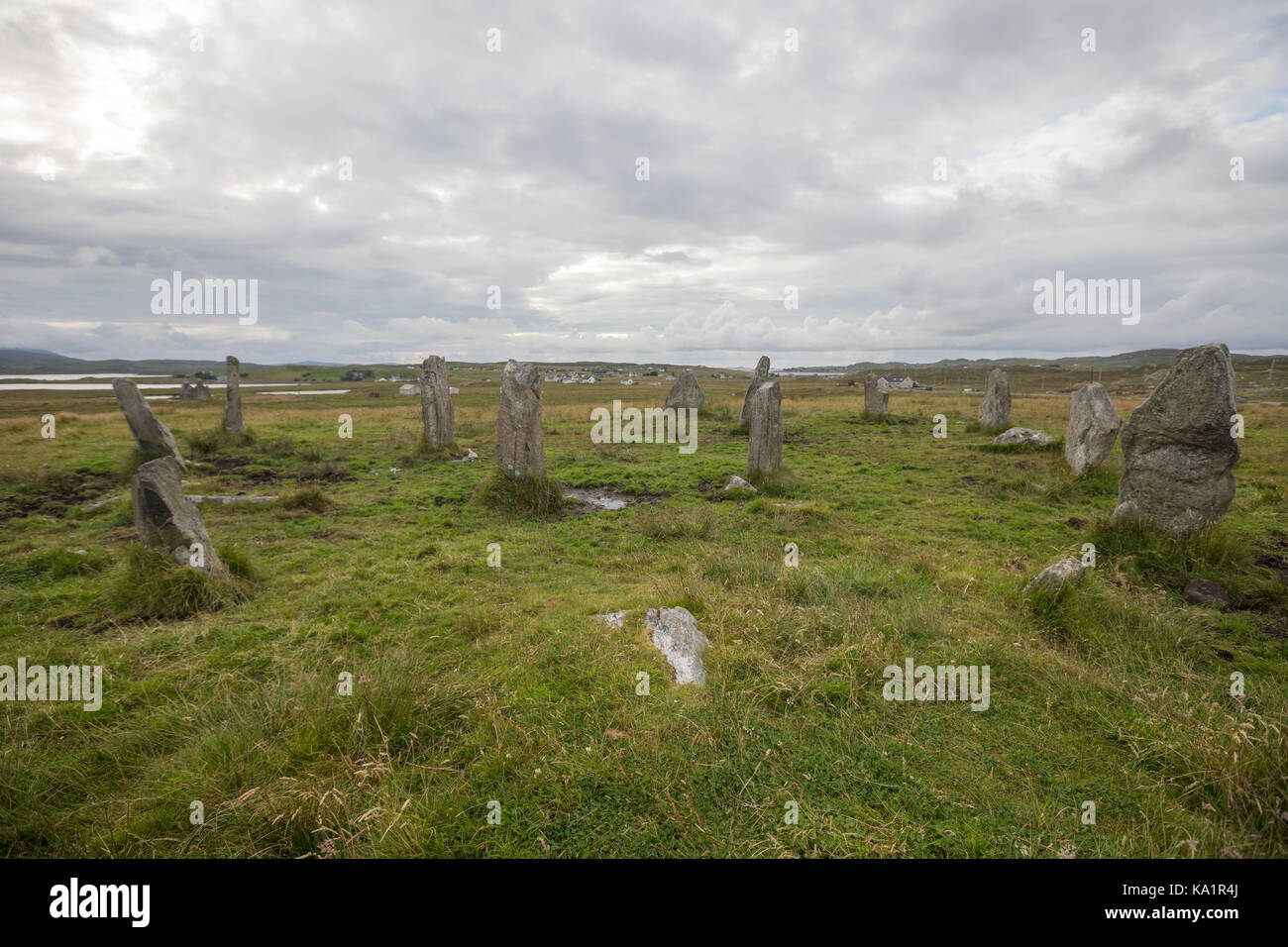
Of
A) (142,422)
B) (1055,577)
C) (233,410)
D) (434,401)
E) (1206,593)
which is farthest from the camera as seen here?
(233,410)

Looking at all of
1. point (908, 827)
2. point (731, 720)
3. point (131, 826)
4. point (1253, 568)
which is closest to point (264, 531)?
point (131, 826)

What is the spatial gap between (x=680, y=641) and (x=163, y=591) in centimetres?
601

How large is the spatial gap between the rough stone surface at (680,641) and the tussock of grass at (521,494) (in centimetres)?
564

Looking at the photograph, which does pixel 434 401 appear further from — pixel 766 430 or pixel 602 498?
pixel 766 430

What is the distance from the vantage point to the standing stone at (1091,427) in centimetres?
1272

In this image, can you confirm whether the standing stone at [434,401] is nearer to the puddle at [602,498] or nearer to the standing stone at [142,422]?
the standing stone at [142,422]

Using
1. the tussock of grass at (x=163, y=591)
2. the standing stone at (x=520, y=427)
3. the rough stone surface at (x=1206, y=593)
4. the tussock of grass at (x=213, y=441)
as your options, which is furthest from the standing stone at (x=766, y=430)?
the tussock of grass at (x=213, y=441)

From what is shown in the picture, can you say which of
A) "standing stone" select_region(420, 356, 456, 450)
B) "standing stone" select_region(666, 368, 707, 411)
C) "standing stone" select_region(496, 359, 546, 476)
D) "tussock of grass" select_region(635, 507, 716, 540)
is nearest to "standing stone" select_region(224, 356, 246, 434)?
"standing stone" select_region(420, 356, 456, 450)

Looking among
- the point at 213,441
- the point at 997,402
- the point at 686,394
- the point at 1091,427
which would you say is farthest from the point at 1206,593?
the point at 213,441

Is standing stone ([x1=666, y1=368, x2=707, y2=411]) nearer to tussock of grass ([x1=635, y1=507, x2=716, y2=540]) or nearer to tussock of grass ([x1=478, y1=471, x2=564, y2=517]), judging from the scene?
tussock of grass ([x1=478, y1=471, x2=564, y2=517])

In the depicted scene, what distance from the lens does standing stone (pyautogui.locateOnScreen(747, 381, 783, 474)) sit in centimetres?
1267

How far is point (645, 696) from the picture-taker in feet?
14.5
